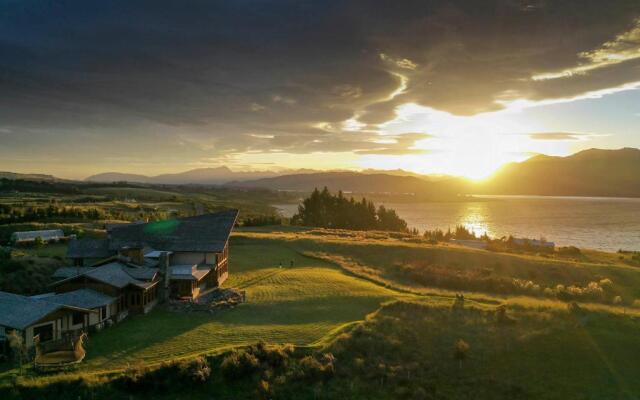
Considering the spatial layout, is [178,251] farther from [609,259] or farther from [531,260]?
[609,259]

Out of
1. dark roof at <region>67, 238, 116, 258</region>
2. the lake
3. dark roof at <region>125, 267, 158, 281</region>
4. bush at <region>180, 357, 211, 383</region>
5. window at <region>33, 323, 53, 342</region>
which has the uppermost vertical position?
dark roof at <region>67, 238, 116, 258</region>

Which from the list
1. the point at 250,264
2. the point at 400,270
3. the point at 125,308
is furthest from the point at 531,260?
the point at 125,308

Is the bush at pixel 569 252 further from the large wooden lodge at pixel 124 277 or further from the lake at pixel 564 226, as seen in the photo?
the large wooden lodge at pixel 124 277

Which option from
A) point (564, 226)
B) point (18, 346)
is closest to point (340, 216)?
point (564, 226)

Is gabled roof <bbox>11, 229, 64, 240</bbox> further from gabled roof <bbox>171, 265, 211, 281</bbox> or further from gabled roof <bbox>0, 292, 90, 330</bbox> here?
gabled roof <bbox>0, 292, 90, 330</bbox>

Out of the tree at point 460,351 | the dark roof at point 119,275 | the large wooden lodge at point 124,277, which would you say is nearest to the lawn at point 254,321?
the large wooden lodge at point 124,277

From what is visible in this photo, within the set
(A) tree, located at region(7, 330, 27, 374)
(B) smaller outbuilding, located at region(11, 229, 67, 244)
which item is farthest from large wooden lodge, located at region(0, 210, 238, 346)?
(B) smaller outbuilding, located at region(11, 229, 67, 244)
